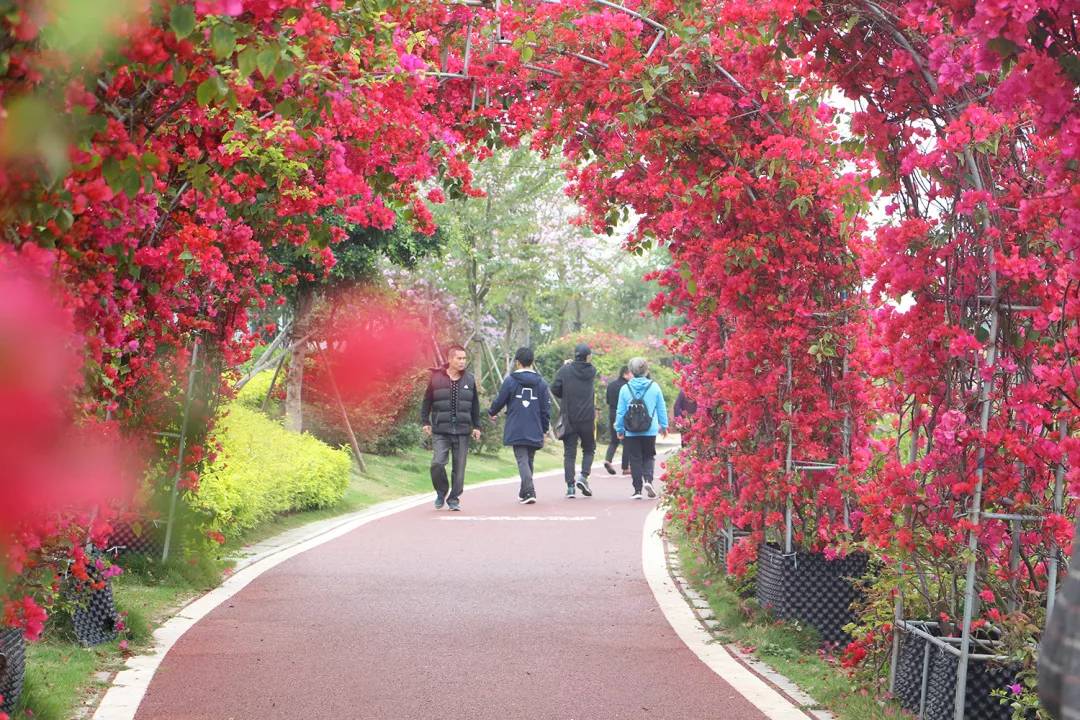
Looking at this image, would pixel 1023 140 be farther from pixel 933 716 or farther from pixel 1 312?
pixel 1 312

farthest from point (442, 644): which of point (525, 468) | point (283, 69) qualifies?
point (525, 468)

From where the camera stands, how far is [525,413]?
1625cm

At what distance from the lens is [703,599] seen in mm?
9281

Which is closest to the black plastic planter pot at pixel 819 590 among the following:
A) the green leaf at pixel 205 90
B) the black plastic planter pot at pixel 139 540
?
the black plastic planter pot at pixel 139 540

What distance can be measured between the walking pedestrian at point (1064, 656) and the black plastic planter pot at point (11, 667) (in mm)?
4114

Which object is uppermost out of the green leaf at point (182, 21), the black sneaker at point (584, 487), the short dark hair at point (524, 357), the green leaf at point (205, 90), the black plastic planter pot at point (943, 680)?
the short dark hair at point (524, 357)

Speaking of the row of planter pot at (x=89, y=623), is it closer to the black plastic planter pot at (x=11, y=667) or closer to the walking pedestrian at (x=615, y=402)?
the black plastic planter pot at (x=11, y=667)

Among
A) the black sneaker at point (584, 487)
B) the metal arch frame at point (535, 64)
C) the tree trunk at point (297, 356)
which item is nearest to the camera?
the metal arch frame at point (535, 64)

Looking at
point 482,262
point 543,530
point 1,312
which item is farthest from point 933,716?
point 482,262

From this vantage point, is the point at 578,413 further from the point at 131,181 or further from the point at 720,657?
the point at 131,181

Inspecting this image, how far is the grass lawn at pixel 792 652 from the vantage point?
5930 millimetres

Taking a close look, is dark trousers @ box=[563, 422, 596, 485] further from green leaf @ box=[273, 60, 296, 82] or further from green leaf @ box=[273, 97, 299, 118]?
green leaf @ box=[273, 60, 296, 82]

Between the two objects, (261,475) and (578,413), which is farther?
(578,413)

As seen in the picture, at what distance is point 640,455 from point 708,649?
996cm
